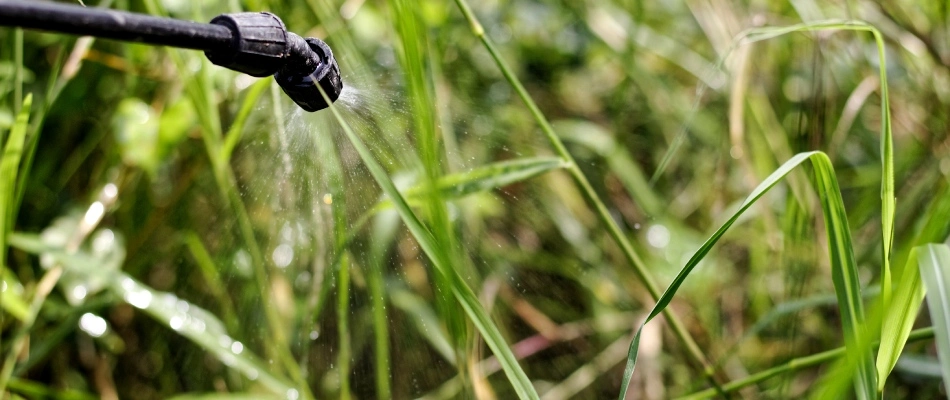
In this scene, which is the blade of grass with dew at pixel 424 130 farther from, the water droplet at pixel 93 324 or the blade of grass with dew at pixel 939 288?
the water droplet at pixel 93 324

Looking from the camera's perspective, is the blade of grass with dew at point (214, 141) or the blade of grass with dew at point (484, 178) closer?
the blade of grass with dew at point (484, 178)

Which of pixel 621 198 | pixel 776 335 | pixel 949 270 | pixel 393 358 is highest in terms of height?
pixel 949 270

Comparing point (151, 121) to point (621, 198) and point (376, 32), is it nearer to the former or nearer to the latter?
point (376, 32)

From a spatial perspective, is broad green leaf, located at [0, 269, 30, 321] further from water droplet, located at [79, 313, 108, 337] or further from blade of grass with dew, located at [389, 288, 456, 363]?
blade of grass with dew, located at [389, 288, 456, 363]

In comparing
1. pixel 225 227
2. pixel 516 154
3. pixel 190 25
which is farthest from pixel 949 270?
pixel 516 154

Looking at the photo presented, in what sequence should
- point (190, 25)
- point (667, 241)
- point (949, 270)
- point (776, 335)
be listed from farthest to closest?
point (667, 241)
point (776, 335)
point (949, 270)
point (190, 25)

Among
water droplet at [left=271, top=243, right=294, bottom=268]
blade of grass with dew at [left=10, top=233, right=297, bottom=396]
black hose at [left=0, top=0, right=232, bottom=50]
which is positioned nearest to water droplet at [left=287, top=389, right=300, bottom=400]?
blade of grass with dew at [left=10, top=233, right=297, bottom=396]

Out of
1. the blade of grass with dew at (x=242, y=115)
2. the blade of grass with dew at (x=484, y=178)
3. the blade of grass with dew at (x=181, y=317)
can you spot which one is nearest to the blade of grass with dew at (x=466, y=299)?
the blade of grass with dew at (x=484, y=178)
